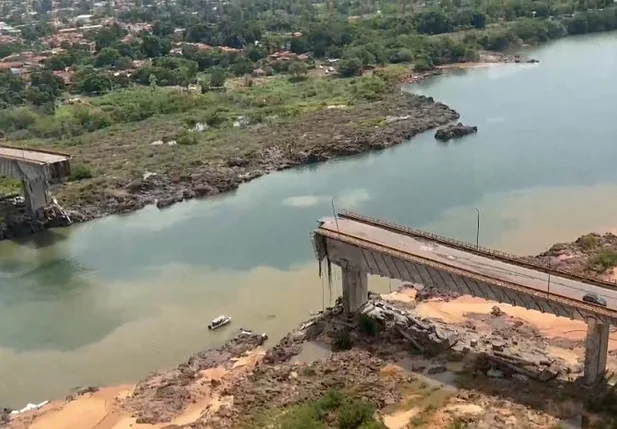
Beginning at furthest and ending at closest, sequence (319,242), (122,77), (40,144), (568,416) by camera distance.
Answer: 1. (122,77)
2. (40,144)
3. (319,242)
4. (568,416)

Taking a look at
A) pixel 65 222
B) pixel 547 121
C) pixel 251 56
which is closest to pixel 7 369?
pixel 65 222

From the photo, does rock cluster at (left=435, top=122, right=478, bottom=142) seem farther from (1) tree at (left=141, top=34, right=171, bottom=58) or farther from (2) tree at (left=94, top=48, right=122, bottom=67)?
(1) tree at (left=141, top=34, right=171, bottom=58)

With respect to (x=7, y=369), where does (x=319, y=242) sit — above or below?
above

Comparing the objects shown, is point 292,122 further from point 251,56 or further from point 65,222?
point 251,56

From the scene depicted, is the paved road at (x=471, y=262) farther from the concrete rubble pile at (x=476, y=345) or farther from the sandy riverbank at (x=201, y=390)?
the sandy riverbank at (x=201, y=390)

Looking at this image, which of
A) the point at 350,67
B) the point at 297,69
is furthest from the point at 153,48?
the point at 350,67

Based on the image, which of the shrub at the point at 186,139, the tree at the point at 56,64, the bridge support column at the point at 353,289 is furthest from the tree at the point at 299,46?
the bridge support column at the point at 353,289

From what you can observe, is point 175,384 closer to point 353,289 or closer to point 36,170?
point 353,289

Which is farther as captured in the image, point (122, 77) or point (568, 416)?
point (122, 77)
